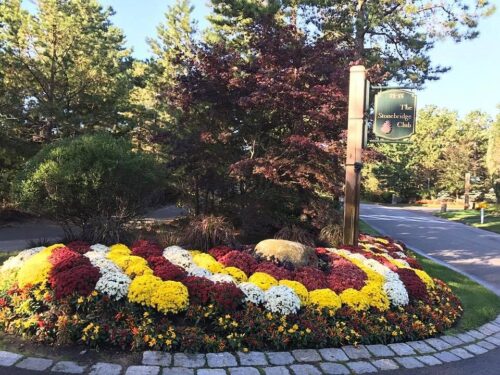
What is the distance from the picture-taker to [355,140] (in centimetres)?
759

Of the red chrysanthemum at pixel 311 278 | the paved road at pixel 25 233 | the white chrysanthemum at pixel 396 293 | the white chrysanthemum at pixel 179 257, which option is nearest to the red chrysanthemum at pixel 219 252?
the white chrysanthemum at pixel 179 257

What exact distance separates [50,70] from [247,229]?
27.1 ft

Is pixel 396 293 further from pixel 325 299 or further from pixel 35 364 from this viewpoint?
pixel 35 364

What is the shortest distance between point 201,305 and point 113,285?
2.93 ft

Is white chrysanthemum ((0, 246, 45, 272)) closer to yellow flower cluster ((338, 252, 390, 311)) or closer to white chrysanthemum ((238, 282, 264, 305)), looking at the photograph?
white chrysanthemum ((238, 282, 264, 305))

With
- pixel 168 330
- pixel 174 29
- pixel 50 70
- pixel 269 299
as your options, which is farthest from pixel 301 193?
pixel 174 29

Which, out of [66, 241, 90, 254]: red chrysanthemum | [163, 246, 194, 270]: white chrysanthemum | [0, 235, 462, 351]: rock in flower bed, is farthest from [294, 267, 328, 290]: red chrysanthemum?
[66, 241, 90, 254]: red chrysanthemum

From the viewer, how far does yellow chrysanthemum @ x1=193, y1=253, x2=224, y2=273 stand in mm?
5534

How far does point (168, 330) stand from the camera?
4078 mm

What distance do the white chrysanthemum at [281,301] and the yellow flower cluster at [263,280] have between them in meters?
0.21

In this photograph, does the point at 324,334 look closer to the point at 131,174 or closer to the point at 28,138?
the point at 131,174

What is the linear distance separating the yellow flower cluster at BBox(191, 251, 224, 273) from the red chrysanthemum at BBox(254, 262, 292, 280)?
0.50 m

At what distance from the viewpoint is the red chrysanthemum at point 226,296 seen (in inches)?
173

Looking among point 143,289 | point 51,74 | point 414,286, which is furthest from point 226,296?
point 51,74
